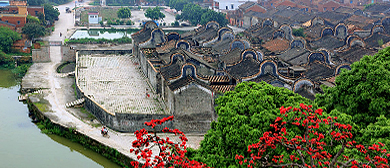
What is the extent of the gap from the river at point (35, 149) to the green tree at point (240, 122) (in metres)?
9.43

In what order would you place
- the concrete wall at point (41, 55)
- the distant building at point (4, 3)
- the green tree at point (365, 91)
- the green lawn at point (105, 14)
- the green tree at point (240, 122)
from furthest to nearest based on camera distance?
1. the green lawn at point (105, 14)
2. the distant building at point (4, 3)
3. the concrete wall at point (41, 55)
4. the green tree at point (365, 91)
5. the green tree at point (240, 122)

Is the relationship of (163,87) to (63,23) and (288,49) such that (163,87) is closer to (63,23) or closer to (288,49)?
(288,49)

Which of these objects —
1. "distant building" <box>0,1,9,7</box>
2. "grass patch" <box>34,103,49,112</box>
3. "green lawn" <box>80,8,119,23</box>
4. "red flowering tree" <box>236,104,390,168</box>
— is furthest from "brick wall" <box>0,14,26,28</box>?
"red flowering tree" <box>236,104,390,168</box>

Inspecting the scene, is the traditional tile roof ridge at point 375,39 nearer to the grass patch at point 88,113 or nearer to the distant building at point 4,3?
the grass patch at point 88,113

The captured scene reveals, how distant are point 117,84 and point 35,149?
30.0 ft

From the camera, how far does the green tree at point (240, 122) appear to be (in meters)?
14.1

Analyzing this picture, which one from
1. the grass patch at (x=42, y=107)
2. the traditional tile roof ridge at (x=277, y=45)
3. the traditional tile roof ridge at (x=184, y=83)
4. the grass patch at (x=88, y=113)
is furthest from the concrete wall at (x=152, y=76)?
the traditional tile roof ridge at (x=277, y=45)

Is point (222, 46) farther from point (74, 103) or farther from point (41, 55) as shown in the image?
point (74, 103)

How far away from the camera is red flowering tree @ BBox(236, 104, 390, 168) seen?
11148 mm

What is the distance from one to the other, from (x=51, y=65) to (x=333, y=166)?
32922 millimetres

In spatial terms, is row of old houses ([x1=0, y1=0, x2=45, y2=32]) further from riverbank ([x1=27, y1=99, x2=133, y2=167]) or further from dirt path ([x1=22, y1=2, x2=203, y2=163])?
riverbank ([x1=27, y1=99, x2=133, y2=167])

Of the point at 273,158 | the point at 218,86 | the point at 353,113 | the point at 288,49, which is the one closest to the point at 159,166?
the point at 273,158

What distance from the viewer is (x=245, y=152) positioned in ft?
46.9

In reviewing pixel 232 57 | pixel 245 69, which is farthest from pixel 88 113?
pixel 232 57
